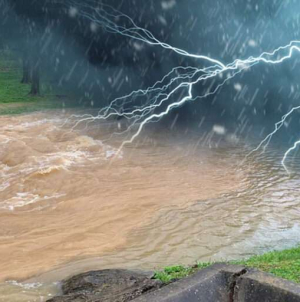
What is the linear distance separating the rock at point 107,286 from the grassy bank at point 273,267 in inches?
8.4

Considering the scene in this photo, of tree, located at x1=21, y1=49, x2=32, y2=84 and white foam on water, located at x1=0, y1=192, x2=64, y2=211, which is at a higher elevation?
white foam on water, located at x1=0, y1=192, x2=64, y2=211

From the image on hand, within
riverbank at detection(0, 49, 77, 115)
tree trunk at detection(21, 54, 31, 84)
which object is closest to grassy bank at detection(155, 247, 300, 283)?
riverbank at detection(0, 49, 77, 115)

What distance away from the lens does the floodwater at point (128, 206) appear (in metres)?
6.04

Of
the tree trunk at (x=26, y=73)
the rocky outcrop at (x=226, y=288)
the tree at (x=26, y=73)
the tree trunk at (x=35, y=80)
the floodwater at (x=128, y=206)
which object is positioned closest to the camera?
the rocky outcrop at (x=226, y=288)

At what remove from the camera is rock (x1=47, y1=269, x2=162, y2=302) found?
14.0 ft

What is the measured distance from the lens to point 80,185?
30.1 ft

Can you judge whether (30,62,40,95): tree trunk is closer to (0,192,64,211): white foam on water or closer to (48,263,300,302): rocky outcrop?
(0,192,64,211): white foam on water

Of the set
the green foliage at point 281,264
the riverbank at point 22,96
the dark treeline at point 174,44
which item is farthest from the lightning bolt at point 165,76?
the green foliage at point 281,264

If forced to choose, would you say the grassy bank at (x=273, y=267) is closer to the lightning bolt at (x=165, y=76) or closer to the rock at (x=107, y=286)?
the rock at (x=107, y=286)

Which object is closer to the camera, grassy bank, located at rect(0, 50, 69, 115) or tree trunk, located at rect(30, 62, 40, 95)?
grassy bank, located at rect(0, 50, 69, 115)

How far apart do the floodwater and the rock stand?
343 millimetres

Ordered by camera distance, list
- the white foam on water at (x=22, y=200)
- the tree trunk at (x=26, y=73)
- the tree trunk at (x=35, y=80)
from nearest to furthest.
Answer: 1. the white foam on water at (x=22, y=200)
2. the tree trunk at (x=35, y=80)
3. the tree trunk at (x=26, y=73)

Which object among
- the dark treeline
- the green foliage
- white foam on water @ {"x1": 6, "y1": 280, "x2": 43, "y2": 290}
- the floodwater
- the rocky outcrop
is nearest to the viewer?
the rocky outcrop

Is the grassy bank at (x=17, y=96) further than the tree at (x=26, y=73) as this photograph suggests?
No
